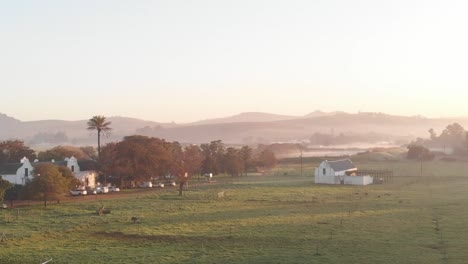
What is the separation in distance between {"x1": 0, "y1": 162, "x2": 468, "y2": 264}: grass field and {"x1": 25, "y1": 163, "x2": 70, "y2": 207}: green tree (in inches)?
78.5

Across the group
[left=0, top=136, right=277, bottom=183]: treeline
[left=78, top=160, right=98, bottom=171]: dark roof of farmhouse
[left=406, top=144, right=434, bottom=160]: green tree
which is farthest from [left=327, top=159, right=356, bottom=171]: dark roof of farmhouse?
[left=406, top=144, right=434, bottom=160]: green tree

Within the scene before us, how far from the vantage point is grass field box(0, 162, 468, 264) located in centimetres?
3825

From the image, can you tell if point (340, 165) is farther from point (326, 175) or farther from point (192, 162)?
point (192, 162)

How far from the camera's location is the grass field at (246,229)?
38250 mm

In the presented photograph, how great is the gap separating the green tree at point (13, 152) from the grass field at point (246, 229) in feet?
145

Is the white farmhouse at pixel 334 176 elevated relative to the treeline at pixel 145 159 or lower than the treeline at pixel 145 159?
lower

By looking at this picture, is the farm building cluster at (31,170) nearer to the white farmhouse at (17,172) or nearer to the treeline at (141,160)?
the white farmhouse at (17,172)

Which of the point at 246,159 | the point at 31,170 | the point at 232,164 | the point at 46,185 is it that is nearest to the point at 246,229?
the point at 46,185

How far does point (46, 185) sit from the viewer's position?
225ft

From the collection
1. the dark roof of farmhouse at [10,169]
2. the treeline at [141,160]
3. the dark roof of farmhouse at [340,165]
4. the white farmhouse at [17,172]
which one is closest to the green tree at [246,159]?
the treeline at [141,160]

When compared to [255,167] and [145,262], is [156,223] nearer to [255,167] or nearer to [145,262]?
[145,262]

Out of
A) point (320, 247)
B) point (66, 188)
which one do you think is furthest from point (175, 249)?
point (66, 188)

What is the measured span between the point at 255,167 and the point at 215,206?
246 feet

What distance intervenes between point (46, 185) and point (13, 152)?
51.3 metres
